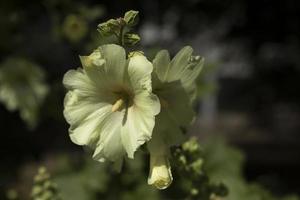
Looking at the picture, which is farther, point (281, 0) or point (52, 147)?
point (52, 147)

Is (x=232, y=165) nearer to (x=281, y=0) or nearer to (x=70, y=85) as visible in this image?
(x=70, y=85)

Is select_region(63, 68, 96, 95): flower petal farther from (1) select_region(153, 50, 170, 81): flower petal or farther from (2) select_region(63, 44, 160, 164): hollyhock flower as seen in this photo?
(1) select_region(153, 50, 170, 81): flower petal

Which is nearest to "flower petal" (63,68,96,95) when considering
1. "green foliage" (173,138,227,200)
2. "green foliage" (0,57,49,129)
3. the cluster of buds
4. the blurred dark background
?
the cluster of buds

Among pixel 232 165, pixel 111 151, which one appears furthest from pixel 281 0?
pixel 111 151

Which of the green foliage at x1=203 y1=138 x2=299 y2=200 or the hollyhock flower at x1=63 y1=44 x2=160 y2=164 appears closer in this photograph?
the hollyhock flower at x1=63 y1=44 x2=160 y2=164

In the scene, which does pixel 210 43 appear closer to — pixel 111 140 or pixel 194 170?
pixel 194 170
